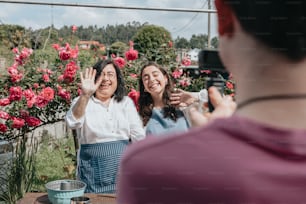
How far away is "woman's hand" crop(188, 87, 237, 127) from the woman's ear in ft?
0.25

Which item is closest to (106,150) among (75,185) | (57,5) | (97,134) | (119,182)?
(97,134)

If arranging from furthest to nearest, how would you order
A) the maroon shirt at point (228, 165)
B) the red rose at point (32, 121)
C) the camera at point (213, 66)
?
the red rose at point (32, 121), the camera at point (213, 66), the maroon shirt at point (228, 165)

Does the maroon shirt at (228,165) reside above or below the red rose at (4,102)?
above

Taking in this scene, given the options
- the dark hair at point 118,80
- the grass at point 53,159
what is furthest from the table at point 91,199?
the grass at point 53,159

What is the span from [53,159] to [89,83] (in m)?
2.13

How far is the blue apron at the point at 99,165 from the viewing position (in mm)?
2074

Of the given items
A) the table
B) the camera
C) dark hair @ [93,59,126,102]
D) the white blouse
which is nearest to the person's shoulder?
the camera

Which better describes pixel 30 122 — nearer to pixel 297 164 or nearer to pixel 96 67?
pixel 96 67

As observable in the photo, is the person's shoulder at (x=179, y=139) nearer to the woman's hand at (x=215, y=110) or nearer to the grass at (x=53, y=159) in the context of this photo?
the woman's hand at (x=215, y=110)

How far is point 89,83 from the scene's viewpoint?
213 centimetres

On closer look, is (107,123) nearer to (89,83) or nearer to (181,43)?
(89,83)

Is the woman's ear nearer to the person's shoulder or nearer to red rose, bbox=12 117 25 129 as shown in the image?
the person's shoulder

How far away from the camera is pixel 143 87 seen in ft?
7.50

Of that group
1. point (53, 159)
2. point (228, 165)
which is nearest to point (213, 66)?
point (228, 165)
